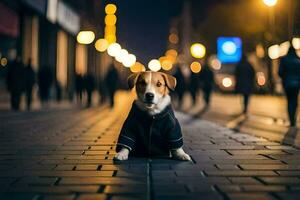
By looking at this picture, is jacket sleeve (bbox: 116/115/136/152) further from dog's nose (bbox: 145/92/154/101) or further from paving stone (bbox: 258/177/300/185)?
paving stone (bbox: 258/177/300/185)

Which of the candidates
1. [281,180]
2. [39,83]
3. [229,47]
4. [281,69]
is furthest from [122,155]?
[229,47]

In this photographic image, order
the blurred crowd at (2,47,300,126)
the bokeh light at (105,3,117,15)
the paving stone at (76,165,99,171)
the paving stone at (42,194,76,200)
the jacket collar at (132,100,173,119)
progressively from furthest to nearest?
the bokeh light at (105,3,117,15) → the blurred crowd at (2,47,300,126) → the jacket collar at (132,100,173,119) → the paving stone at (76,165,99,171) → the paving stone at (42,194,76,200)

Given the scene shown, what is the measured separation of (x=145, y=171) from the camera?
5.54m

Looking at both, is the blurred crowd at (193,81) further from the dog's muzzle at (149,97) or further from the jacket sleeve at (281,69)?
the dog's muzzle at (149,97)

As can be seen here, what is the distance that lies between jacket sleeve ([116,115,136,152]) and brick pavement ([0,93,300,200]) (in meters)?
0.20

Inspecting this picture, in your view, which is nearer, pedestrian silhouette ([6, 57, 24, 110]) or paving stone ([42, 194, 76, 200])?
paving stone ([42, 194, 76, 200])

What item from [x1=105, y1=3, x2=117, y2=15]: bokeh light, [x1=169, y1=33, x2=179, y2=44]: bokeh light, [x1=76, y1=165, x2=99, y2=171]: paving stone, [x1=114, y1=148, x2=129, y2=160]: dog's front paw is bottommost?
[x1=76, y1=165, x2=99, y2=171]: paving stone

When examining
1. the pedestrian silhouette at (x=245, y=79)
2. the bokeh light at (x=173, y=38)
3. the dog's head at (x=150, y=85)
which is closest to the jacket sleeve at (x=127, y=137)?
the dog's head at (x=150, y=85)

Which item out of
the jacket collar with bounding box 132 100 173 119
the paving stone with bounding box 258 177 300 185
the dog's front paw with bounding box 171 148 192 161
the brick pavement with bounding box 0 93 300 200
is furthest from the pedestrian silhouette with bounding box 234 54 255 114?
the paving stone with bounding box 258 177 300 185

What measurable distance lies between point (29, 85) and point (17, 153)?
42.1 feet

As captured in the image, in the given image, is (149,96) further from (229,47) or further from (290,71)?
(229,47)

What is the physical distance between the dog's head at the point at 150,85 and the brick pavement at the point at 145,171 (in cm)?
72

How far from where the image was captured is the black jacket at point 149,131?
6262 mm

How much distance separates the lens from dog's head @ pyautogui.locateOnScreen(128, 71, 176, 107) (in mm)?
6043
